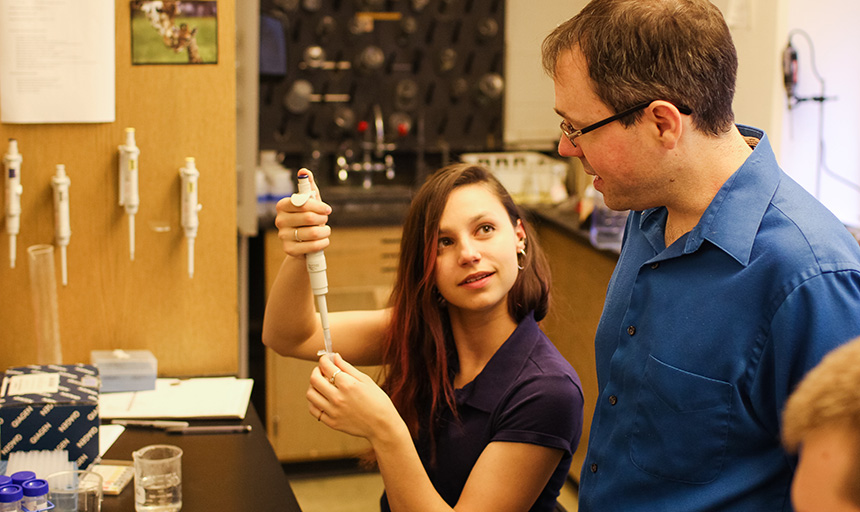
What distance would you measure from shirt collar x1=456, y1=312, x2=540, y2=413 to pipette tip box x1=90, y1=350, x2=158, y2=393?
0.80 metres

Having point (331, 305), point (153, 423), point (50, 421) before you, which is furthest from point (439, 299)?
point (331, 305)

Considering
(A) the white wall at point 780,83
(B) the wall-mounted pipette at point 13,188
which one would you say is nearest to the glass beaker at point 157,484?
(B) the wall-mounted pipette at point 13,188

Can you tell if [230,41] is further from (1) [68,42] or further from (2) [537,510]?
(2) [537,510]

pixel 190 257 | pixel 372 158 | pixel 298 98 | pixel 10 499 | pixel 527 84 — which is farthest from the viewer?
pixel 527 84

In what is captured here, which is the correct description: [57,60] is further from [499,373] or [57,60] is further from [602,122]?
[602,122]

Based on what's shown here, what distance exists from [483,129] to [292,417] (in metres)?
1.96

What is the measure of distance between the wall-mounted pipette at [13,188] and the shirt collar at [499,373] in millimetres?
1138

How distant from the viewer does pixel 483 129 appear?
188 inches

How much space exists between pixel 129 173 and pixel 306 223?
78 cm

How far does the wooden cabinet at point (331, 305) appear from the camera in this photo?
366 centimetres

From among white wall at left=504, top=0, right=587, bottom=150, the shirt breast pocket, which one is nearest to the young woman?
the shirt breast pocket

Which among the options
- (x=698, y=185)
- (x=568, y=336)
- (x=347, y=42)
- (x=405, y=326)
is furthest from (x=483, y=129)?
(x=698, y=185)

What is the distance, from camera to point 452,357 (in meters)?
1.76

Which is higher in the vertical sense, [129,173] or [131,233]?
[129,173]
